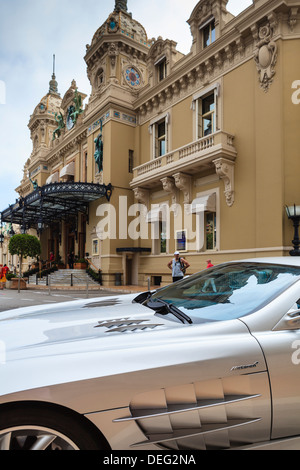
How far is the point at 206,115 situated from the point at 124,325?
16.5m

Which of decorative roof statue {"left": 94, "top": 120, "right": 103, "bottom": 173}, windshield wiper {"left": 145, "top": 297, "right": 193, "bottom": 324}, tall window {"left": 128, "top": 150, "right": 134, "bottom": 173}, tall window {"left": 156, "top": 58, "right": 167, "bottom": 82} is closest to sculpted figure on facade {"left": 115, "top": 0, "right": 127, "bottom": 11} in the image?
tall window {"left": 156, "top": 58, "right": 167, "bottom": 82}

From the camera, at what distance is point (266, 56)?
13352 millimetres

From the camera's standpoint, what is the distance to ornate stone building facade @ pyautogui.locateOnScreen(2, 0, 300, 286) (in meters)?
13.1

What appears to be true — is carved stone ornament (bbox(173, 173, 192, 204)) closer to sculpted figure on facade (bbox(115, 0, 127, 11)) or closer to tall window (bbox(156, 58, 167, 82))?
tall window (bbox(156, 58, 167, 82))

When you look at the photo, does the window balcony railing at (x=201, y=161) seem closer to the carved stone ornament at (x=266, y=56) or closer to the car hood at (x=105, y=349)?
the carved stone ornament at (x=266, y=56)

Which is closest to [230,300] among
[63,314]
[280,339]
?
[280,339]

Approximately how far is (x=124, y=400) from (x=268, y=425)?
0.81 m

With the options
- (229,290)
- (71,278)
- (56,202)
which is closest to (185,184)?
(71,278)

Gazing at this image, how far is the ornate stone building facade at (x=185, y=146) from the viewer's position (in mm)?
13078

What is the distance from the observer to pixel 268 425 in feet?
5.67

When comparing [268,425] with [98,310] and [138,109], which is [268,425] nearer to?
[98,310]

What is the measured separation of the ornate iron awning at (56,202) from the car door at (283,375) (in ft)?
62.2

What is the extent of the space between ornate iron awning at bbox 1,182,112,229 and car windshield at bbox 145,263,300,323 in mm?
17765

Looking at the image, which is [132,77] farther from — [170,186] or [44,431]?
[44,431]
